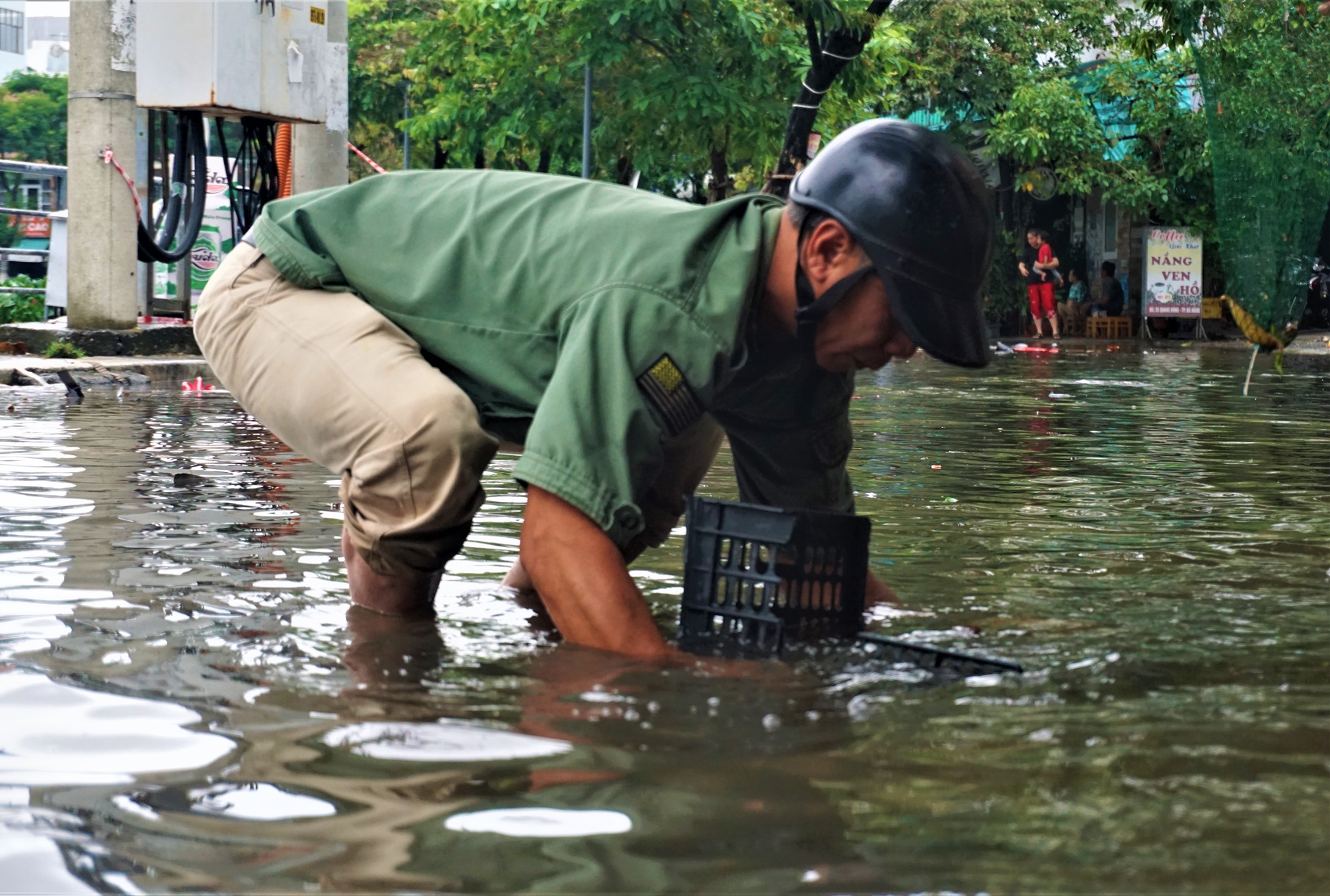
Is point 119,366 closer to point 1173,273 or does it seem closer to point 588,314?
point 588,314

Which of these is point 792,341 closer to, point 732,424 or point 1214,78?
point 732,424

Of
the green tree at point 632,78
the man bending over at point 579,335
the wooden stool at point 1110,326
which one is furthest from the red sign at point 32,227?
the man bending over at point 579,335

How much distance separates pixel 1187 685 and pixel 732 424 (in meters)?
1.22

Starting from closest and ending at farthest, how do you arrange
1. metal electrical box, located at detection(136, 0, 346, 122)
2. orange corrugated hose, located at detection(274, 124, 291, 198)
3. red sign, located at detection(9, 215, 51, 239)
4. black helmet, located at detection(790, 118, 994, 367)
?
black helmet, located at detection(790, 118, 994, 367), metal electrical box, located at detection(136, 0, 346, 122), orange corrugated hose, located at detection(274, 124, 291, 198), red sign, located at detection(9, 215, 51, 239)

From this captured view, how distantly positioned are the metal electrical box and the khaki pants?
8406 millimetres

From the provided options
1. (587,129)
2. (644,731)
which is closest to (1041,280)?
(587,129)

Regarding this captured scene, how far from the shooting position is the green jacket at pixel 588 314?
3.06 m

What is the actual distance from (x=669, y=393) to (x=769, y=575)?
413mm

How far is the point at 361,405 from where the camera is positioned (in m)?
3.53

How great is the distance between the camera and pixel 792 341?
352 cm

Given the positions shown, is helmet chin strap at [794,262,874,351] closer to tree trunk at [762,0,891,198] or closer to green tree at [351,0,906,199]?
tree trunk at [762,0,891,198]

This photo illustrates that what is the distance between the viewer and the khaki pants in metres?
3.46

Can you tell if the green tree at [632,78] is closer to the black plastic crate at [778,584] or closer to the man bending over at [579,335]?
the man bending over at [579,335]

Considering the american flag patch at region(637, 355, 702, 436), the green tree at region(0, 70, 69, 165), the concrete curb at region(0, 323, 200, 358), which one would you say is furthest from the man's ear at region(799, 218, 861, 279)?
the green tree at region(0, 70, 69, 165)
